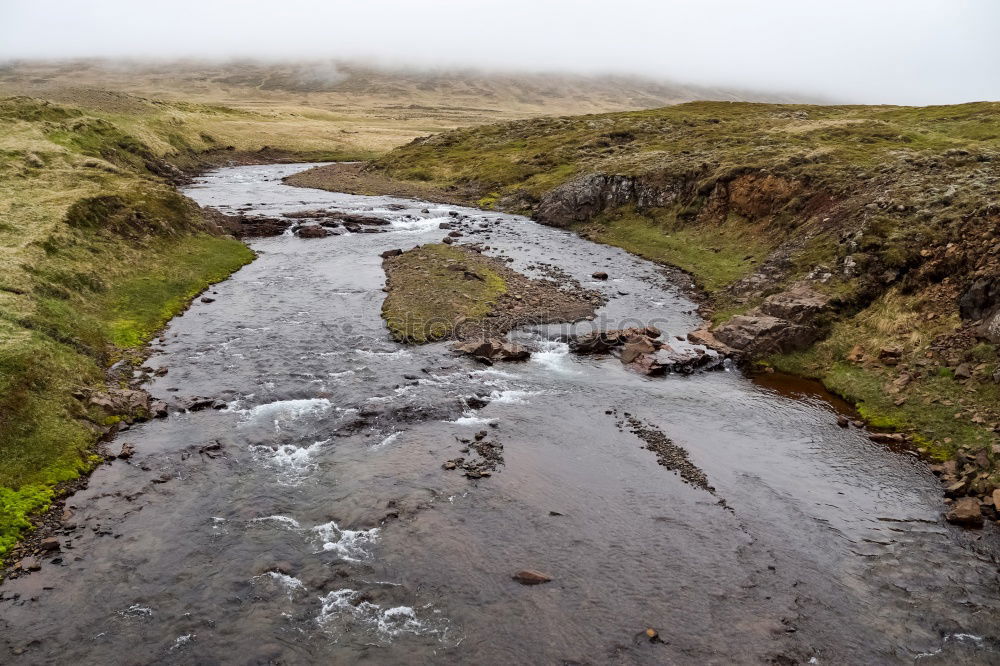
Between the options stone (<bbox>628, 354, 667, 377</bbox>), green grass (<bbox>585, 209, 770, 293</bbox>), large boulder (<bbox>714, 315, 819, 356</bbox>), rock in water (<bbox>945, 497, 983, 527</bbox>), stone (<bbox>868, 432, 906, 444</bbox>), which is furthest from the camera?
green grass (<bbox>585, 209, 770, 293</bbox>)

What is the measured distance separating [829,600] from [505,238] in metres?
57.5

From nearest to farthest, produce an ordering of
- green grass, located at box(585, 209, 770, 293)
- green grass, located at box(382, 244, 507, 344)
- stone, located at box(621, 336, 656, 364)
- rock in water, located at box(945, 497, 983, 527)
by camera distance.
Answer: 1. rock in water, located at box(945, 497, 983, 527)
2. stone, located at box(621, 336, 656, 364)
3. green grass, located at box(382, 244, 507, 344)
4. green grass, located at box(585, 209, 770, 293)

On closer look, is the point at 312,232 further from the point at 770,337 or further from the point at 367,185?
the point at 770,337

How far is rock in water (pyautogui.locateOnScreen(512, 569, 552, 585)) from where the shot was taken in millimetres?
20745

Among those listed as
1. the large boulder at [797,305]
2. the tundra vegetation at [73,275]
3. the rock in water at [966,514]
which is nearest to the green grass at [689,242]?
the large boulder at [797,305]

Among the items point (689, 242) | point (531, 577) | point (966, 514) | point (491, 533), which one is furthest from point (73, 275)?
point (689, 242)

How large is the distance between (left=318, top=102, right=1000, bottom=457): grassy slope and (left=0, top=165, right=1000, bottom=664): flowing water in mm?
5435

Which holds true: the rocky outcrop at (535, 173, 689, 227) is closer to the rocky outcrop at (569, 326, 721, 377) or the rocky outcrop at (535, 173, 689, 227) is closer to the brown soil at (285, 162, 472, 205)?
the brown soil at (285, 162, 472, 205)

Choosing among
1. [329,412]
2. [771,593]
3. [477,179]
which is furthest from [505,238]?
[771,593]

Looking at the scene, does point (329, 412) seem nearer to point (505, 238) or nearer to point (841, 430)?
point (841, 430)

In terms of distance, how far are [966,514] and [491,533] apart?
1854 centimetres

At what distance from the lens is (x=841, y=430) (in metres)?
31.9

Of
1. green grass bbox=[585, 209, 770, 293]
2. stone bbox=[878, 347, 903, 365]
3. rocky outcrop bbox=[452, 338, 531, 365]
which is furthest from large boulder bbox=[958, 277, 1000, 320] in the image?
rocky outcrop bbox=[452, 338, 531, 365]

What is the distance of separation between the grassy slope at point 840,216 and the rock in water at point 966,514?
15.2 feet
